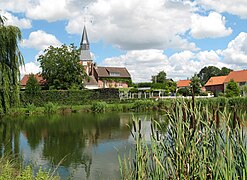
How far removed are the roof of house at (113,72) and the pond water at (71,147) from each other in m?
41.2

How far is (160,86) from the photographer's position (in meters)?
55.8

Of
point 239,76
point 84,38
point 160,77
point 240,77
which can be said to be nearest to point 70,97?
point 84,38

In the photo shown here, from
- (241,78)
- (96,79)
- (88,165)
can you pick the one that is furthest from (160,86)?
(88,165)

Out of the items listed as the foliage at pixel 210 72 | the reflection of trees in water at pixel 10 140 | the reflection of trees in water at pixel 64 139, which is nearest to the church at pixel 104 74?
the foliage at pixel 210 72

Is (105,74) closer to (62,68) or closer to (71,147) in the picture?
(62,68)

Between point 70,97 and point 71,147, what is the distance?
25.2 meters

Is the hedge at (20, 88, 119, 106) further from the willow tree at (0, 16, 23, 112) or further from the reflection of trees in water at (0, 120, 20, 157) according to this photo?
the willow tree at (0, 16, 23, 112)

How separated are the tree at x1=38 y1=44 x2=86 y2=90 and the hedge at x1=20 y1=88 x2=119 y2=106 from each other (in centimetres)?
317

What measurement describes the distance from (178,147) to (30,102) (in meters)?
36.0

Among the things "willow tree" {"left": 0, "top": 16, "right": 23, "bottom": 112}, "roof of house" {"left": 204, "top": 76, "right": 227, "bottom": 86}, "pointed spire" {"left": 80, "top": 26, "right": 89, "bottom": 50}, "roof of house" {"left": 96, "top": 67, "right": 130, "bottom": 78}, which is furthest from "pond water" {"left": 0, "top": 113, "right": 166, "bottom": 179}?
"roof of house" {"left": 204, "top": 76, "right": 227, "bottom": 86}

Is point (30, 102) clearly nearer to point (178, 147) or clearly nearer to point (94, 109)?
point (94, 109)

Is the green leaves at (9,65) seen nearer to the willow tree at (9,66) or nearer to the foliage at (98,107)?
the willow tree at (9,66)

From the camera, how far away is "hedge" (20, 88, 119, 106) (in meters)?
36.8

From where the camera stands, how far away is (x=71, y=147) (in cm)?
1392
